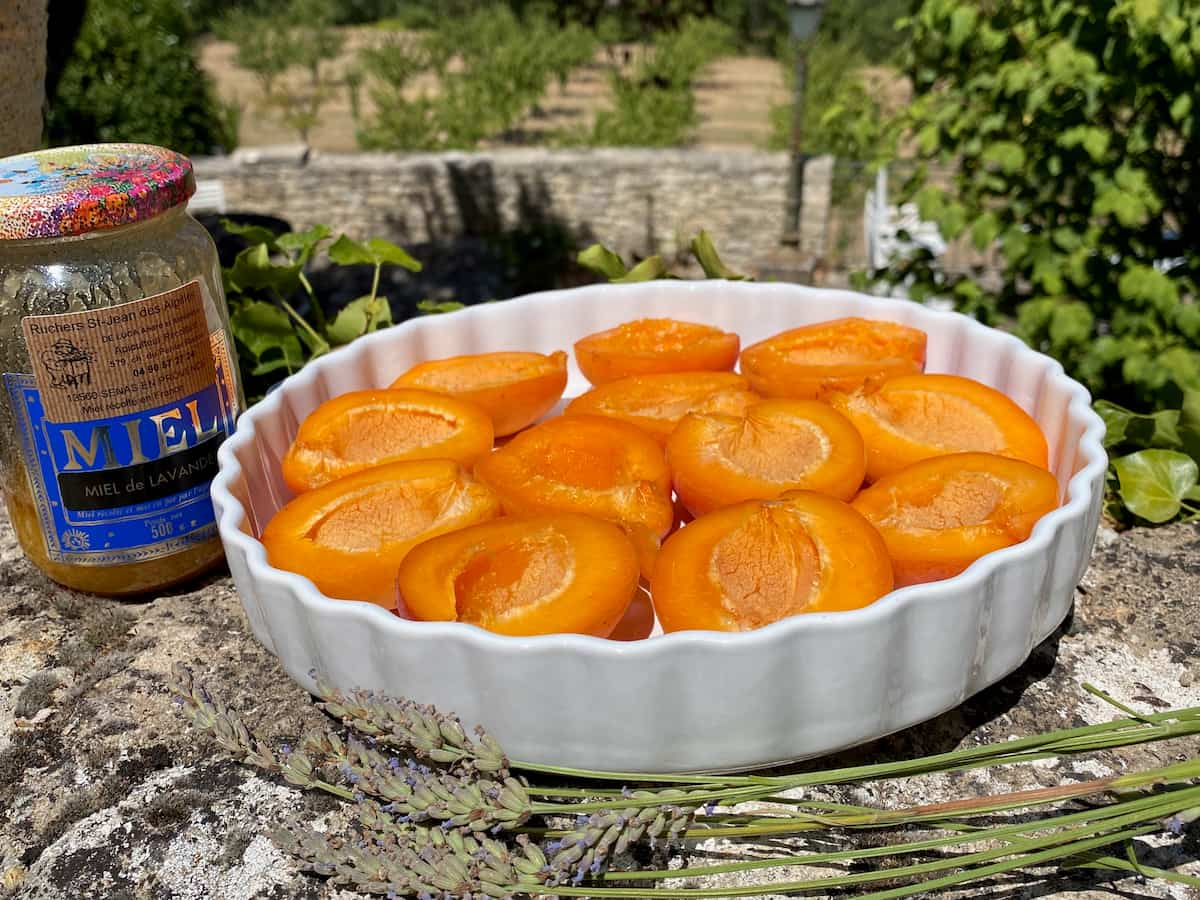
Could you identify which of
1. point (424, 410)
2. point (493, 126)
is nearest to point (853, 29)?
point (493, 126)

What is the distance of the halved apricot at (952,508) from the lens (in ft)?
3.01

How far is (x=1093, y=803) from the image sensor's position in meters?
0.82

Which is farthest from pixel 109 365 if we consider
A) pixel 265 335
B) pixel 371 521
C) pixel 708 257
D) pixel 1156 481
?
pixel 1156 481

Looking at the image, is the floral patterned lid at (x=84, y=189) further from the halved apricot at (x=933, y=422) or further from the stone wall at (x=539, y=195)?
the stone wall at (x=539, y=195)

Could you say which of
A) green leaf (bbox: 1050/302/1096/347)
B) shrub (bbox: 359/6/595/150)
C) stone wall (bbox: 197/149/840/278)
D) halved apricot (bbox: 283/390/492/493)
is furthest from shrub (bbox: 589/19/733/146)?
halved apricot (bbox: 283/390/492/493)

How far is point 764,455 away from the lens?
1054 mm

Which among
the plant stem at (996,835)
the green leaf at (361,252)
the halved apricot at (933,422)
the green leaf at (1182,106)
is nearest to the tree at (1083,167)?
the green leaf at (1182,106)

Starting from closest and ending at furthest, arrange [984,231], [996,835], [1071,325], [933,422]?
[996,835] → [933,422] → [1071,325] → [984,231]

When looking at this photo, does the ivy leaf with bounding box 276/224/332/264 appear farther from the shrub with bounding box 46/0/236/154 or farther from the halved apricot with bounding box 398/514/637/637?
the shrub with bounding box 46/0/236/154

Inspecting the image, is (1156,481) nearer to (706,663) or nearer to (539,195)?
(706,663)

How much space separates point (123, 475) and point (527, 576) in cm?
43

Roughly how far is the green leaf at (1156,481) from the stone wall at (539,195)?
636 cm

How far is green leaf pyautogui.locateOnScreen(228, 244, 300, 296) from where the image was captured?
1.49 meters

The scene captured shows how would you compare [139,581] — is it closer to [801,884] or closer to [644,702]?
[644,702]
